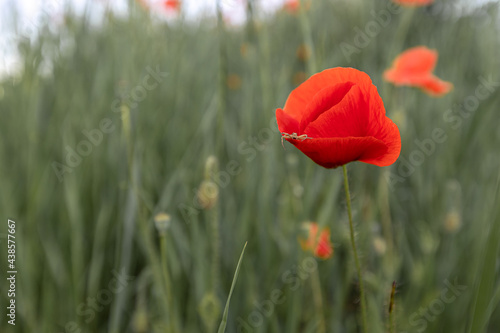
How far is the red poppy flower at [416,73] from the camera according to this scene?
817mm

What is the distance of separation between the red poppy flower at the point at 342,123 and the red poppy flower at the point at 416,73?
57 centimetres

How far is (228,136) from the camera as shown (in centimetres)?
103

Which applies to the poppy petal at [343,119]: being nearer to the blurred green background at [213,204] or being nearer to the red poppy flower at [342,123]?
the red poppy flower at [342,123]

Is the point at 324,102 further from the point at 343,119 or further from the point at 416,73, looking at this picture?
the point at 416,73

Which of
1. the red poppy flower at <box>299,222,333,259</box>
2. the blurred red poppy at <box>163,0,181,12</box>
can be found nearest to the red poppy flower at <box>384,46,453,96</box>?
the red poppy flower at <box>299,222,333,259</box>

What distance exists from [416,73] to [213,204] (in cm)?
60

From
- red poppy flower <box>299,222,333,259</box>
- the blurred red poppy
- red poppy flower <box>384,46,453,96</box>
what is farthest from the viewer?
the blurred red poppy

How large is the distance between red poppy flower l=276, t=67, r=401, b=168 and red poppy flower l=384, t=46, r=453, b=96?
0.57 m

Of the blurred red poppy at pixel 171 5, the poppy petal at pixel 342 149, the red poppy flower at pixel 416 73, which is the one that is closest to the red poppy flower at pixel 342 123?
the poppy petal at pixel 342 149

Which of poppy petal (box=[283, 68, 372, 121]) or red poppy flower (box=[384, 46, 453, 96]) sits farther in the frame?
red poppy flower (box=[384, 46, 453, 96])

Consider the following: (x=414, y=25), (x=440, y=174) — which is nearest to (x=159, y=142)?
(x=440, y=174)

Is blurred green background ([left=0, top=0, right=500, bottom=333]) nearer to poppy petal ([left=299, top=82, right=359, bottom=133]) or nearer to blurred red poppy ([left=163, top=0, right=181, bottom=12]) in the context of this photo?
poppy petal ([left=299, top=82, right=359, bottom=133])

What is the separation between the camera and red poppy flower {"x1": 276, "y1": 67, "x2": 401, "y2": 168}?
0.92 ft

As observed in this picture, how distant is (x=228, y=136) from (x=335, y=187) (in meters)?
0.48
